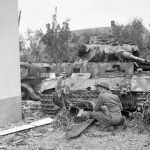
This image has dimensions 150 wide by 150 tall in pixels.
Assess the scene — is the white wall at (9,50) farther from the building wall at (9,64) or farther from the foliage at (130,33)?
the foliage at (130,33)

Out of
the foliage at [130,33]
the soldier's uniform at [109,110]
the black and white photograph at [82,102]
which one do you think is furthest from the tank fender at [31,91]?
the foliage at [130,33]

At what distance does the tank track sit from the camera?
10023mm

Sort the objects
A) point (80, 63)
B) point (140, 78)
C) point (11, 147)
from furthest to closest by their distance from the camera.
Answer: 1. point (80, 63)
2. point (140, 78)
3. point (11, 147)

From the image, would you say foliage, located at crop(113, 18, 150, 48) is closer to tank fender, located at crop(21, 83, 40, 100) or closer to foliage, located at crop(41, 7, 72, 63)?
foliage, located at crop(41, 7, 72, 63)

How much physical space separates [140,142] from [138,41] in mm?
21654

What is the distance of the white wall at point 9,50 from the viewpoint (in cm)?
899

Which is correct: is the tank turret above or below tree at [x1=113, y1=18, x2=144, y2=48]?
below

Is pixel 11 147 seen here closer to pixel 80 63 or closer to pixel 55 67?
pixel 80 63

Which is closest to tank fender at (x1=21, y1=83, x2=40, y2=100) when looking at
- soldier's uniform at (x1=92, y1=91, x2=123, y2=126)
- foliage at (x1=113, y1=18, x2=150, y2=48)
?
soldier's uniform at (x1=92, y1=91, x2=123, y2=126)

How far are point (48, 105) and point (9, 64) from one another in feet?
5.95

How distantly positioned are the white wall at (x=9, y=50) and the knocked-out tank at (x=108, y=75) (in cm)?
131

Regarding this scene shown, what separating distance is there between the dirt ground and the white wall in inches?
58.1

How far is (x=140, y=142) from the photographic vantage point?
6910 mm

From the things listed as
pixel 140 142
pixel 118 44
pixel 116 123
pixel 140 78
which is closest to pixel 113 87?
pixel 140 78
